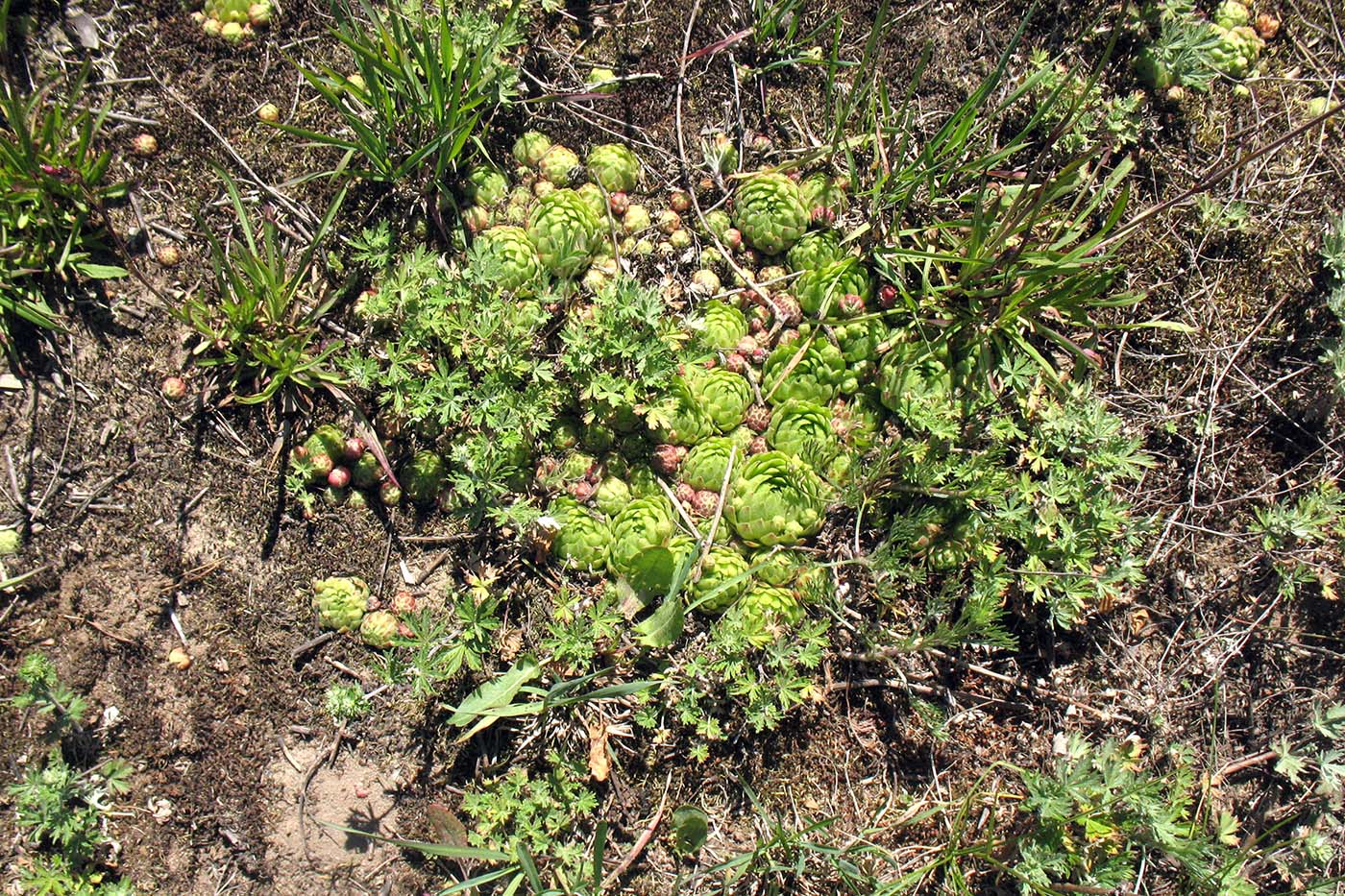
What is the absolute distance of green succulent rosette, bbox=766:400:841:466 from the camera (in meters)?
3.35

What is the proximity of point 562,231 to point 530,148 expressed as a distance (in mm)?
450

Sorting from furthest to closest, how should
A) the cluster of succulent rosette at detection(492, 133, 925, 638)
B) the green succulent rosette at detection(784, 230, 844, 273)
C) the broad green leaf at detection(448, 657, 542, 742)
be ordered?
the green succulent rosette at detection(784, 230, 844, 273)
the cluster of succulent rosette at detection(492, 133, 925, 638)
the broad green leaf at detection(448, 657, 542, 742)

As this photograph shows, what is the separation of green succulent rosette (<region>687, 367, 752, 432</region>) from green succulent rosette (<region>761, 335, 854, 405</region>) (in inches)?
5.9

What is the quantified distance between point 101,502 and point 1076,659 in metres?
4.09

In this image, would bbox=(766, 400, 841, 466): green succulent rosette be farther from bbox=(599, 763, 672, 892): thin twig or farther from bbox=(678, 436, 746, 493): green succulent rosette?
bbox=(599, 763, 672, 892): thin twig

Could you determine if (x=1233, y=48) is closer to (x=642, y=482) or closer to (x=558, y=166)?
(x=558, y=166)

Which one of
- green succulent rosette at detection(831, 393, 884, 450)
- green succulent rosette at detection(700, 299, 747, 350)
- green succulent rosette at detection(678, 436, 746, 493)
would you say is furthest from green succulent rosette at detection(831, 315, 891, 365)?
green succulent rosette at detection(678, 436, 746, 493)

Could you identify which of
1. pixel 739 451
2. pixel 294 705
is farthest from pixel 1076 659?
pixel 294 705

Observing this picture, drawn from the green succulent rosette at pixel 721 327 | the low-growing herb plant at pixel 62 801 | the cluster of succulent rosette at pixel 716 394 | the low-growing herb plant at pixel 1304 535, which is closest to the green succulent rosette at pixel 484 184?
the cluster of succulent rosette at pixel 716 394

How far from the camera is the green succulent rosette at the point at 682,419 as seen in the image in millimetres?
3297

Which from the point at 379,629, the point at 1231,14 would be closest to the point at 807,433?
the point at 379,629

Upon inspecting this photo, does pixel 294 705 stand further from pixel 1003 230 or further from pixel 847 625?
pixel 1003 230

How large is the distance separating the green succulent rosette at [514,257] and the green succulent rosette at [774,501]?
112 cm

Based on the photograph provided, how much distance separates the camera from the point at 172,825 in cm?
342
